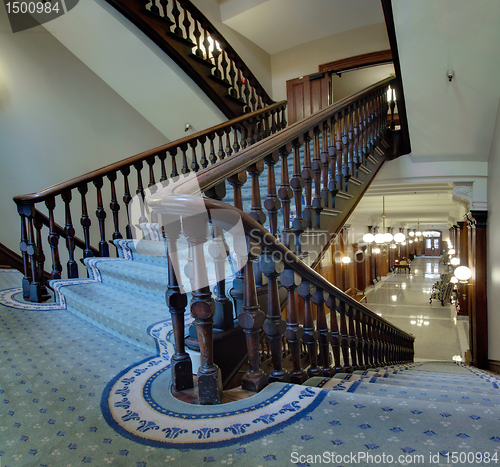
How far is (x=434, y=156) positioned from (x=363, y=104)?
1.66m

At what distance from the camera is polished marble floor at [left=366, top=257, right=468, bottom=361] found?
723cm

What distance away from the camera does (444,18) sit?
2.83 metres

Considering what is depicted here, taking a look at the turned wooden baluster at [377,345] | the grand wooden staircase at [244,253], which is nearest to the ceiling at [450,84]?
the grand wooden staircase at [244,253]

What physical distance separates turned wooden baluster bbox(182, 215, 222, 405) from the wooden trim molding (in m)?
6.95

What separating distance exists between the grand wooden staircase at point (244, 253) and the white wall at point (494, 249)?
112 centimetres

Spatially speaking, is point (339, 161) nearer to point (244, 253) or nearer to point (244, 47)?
point (244, 253)

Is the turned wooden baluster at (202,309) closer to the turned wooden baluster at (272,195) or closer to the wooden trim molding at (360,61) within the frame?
the turned wooden baluster at (272,195)

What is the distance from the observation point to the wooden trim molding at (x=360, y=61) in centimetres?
708

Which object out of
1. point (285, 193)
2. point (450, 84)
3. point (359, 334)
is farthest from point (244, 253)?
point (450, 84)

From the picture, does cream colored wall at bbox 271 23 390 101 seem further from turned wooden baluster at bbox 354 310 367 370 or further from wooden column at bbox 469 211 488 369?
turned wooden baluster at bbox 354 310 367 370

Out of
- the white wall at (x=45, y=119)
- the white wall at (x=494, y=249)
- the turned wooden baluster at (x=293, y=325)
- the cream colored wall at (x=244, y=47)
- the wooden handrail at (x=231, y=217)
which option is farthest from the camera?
the cream colored wall at (x=244, y=47)

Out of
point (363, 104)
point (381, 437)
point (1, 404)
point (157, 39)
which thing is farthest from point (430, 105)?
point (1, 404)

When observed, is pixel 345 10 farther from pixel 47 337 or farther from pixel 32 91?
pixel 47 337

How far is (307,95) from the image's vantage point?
697 centimetres
